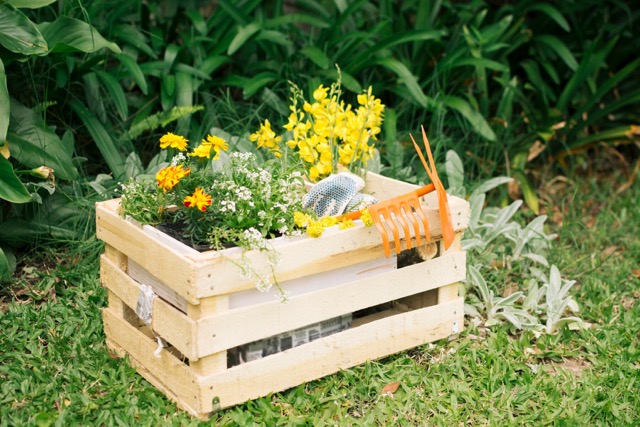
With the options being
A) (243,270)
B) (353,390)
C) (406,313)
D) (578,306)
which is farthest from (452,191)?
(243,270)

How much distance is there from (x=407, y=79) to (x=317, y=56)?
42 cm

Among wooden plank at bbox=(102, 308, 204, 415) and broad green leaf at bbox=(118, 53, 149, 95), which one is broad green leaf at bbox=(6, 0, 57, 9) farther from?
wooden plank at bbox=(102, 308, 204, 415)

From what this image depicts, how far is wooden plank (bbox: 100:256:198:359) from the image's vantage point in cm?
200

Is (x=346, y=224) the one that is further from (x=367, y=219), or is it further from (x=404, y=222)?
(x=404, y=222)

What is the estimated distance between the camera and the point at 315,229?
2.11 meters

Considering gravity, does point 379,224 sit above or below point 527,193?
above

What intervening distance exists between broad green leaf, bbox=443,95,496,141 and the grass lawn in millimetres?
924

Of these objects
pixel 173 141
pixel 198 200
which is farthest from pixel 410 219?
pixel 173 141

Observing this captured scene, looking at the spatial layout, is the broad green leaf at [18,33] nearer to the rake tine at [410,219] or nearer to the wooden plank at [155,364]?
the wooden plank at [155,364]

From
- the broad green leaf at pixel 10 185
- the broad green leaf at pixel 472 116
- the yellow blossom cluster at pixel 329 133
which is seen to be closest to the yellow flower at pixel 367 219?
the yellow blossom cluster at pixel 329 133

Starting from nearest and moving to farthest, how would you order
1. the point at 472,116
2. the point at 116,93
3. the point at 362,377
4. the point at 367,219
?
the point at 367,219 < the point at 362,377 < the point at 116,93 < the point at 472,116

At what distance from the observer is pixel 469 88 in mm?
3977

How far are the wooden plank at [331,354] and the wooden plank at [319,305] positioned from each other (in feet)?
0.28

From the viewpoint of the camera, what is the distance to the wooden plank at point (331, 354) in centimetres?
210
